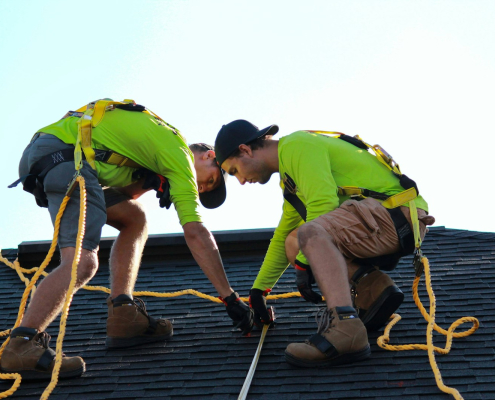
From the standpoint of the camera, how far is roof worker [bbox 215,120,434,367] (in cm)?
313

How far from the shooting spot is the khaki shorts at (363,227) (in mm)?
3316

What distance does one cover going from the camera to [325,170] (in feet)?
11.2

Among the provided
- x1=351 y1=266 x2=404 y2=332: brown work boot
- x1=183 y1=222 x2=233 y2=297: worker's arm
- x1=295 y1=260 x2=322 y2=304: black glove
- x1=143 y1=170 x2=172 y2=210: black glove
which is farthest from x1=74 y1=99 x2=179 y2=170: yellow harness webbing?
x1=351 y1=266 x2=404 y2=332: brown work boot

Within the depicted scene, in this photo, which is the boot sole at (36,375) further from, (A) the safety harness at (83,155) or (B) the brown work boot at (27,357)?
(A) the safety harness at (83,155)

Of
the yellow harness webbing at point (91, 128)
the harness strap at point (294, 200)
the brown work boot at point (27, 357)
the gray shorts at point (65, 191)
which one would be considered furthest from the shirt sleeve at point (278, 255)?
the brown work boot at point (27, 357)

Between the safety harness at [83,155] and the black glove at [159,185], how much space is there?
3.9 inches

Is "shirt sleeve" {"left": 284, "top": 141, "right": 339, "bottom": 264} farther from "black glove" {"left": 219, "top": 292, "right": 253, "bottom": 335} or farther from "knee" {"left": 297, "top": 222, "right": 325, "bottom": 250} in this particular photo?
"black glove" {"left": 219, "top": 292, "right": 253, "bottom": 335}

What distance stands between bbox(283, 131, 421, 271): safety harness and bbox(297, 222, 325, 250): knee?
1.15ft

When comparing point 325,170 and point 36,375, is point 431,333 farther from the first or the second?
point 36,375

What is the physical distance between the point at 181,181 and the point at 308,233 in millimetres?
819

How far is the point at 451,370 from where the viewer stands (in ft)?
9.63

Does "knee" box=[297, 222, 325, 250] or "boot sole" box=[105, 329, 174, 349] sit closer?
"knee" box=[297, 222, 325, 250]

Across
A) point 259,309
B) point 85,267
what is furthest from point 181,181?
point 259,309

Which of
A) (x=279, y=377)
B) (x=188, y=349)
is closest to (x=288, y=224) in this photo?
(x=188, y=349)
